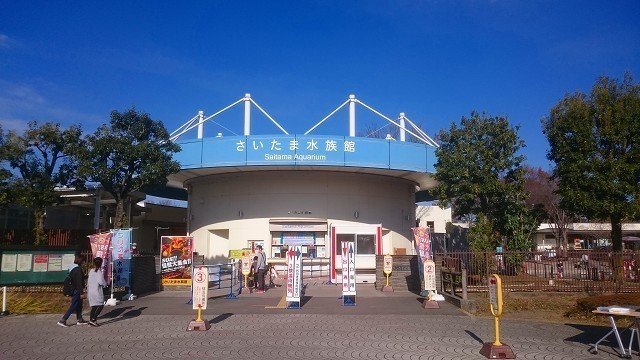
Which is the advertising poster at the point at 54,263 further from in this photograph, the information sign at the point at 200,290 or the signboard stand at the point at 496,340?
the signboard stand at the point at 496,340

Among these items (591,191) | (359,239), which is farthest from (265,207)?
(591,191)

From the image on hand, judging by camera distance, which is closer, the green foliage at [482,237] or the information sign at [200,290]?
the information sign at [200,290]

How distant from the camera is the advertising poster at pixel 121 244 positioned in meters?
16.9

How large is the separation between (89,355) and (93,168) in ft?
50.6

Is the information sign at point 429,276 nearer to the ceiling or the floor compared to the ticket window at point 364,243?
nearer to the floor

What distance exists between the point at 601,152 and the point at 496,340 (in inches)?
614

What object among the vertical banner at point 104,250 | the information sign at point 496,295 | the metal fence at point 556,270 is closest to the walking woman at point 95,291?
the vertical banner at point 104,250

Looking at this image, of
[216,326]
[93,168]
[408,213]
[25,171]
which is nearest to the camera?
[216,326]

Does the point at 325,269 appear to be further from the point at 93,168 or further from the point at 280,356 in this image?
the point at 280,356

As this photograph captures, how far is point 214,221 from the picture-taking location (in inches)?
1153

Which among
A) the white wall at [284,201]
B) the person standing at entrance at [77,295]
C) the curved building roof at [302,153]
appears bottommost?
the person standing at entrance at [77,295]

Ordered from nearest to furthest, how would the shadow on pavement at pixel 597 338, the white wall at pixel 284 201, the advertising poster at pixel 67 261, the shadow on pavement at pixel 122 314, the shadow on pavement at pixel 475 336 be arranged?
the shadow on pavement at pixel 597 338
the shadow on pavement at pixel 475 336
the shadow on pavement at pixel 122 314
the advertising poster at pixel 67 261
the white wall at pixel 284 201

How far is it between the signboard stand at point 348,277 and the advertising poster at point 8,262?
8.76m

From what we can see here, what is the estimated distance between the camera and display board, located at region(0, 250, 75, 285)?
43.9 feet
